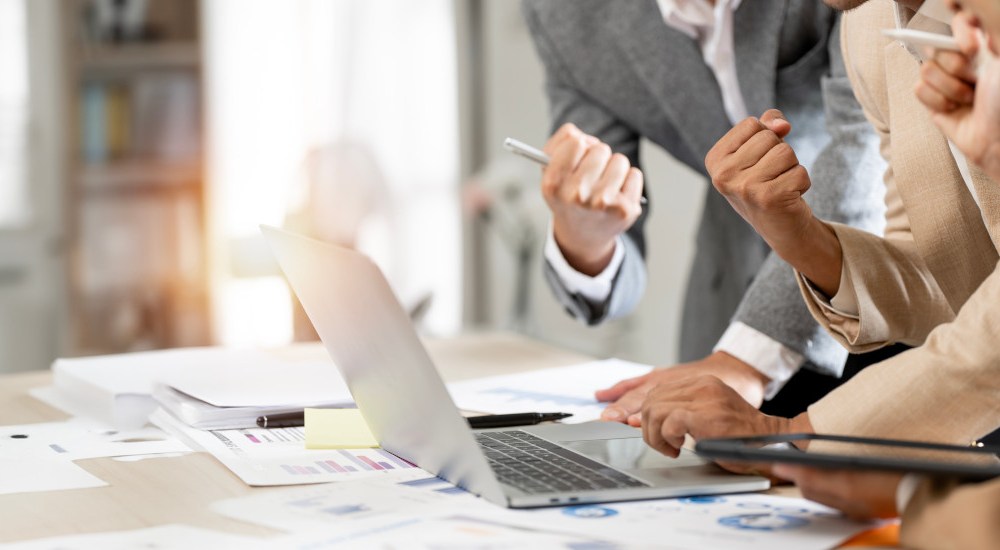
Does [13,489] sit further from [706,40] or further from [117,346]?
[117,346]

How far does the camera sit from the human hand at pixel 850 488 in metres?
0.69

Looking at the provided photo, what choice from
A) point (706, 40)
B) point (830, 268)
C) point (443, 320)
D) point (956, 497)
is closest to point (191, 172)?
point (443, 320)

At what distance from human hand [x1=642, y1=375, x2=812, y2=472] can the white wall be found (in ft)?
8.74

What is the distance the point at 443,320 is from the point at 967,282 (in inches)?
143

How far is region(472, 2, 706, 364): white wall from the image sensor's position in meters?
3.61

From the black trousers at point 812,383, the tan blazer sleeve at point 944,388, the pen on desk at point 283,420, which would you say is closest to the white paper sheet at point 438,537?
the tan blazer sleeve at point 944,388

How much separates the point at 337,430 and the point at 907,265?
1.69ft

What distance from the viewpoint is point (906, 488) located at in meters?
0.67

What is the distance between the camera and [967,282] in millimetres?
1012

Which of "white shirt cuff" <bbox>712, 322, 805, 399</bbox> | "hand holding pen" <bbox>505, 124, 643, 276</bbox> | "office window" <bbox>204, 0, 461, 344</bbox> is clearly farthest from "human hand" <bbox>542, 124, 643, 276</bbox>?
"office window" <bbox>204, 0, 461, 344</bbox>

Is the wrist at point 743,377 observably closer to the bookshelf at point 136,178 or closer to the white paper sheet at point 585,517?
the white paper sheet at point 585,517

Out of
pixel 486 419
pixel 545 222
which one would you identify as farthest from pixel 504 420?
pixel 545 222

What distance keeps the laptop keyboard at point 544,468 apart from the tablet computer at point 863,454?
0.08 m

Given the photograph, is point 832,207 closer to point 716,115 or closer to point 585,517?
point 716,115
